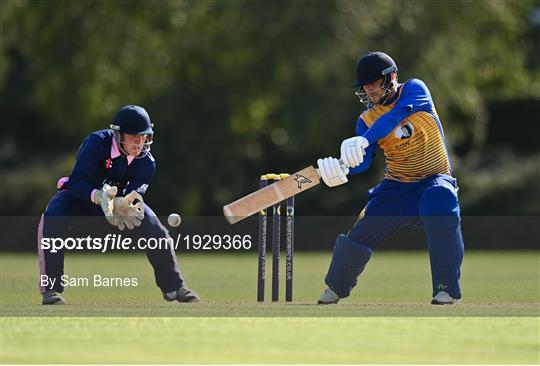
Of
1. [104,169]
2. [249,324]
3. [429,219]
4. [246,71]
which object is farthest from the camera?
[246,71]

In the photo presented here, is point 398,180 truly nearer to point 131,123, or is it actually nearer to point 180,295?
point 180,295

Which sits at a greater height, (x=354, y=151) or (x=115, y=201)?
(x=354, y=151)

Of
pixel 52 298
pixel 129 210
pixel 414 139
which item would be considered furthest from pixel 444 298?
pixel 52 298

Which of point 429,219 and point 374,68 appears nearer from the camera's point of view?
point 429,219

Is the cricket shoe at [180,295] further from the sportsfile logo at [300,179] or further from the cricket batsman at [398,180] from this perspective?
the sportsfile logo at [300,179]

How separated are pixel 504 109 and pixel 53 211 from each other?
62.9 feet

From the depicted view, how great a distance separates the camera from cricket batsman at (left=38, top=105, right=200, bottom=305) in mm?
8742

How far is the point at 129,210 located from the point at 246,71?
13.4 m

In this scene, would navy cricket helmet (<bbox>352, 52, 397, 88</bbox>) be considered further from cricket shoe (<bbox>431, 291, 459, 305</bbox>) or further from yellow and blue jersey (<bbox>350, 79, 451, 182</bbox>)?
cricket shoe (<bbox>431, 291, 459, 305</bbox>)

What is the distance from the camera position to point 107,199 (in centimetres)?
858

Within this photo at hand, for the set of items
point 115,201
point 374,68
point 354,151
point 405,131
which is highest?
point 374,68

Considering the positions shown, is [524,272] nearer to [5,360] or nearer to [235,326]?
[235,326]

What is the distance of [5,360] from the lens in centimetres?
645

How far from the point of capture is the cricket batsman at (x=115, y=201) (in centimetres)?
874
